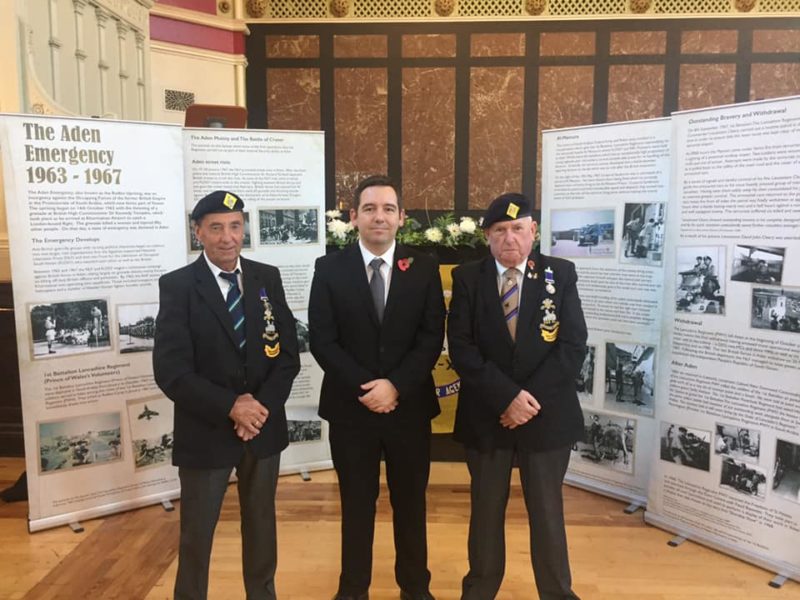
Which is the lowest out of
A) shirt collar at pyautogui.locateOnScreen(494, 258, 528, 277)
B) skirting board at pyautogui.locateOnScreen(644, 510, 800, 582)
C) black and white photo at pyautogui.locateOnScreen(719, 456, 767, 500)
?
skirting board at pyautogui.locateOnScreen(644, 510, 800, 582)

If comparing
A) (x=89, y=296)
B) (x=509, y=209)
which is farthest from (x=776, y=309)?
(x=89, y=296)

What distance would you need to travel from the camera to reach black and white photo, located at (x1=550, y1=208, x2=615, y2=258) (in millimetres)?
3508

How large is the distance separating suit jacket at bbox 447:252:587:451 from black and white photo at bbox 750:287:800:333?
3.67ft

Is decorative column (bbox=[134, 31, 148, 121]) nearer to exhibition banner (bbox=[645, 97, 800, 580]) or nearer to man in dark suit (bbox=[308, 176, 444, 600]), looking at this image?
man in dark suit (bbox=[308, 176, 444, 600])

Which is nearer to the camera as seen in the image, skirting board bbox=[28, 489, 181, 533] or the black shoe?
the black shoe

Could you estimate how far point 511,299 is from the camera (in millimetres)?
2254

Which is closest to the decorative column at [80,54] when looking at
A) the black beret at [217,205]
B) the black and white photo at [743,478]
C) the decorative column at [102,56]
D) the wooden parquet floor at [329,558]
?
the decorative column at [102,56]

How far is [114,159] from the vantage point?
318cm

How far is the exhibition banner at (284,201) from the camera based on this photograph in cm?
351

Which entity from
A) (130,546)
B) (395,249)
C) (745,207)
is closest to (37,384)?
(130,546)

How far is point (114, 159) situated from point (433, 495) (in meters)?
2.54

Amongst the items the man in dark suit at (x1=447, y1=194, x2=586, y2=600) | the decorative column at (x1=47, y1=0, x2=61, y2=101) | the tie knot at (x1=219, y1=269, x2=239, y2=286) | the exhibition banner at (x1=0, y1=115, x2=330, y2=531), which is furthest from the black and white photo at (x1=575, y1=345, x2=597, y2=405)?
the decorative column at (x1=47, y1=0, x2=61, y2=101)

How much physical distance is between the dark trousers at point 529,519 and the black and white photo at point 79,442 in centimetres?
207

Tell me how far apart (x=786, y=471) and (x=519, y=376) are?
149cm
